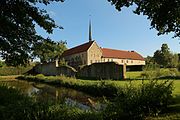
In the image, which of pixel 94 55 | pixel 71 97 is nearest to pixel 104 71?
pixel 71 97

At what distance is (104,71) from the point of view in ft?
121

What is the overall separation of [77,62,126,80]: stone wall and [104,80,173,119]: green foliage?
2116cm

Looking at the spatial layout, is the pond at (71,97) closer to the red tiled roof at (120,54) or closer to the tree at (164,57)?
the red tiled roof at (120,54)

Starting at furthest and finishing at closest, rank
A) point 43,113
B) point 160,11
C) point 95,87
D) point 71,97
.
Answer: point 95,87
point 71,97
point 160,11
point 43,113

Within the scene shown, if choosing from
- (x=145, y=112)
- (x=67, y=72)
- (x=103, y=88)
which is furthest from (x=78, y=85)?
(x=67, y=72)

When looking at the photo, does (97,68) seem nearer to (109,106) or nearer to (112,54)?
(109,106)

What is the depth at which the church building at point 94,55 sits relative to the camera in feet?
228

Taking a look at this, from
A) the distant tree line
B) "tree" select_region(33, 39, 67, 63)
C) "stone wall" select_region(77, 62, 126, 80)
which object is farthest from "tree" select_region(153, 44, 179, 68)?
"tree" select_region(33, 39, 67, 63)

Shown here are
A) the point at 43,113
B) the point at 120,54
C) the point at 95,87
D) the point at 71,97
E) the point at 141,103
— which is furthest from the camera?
the point at 120,54

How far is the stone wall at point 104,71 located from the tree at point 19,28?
23.2 meters

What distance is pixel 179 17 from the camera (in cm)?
1193

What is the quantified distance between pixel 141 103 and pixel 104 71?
2638 centimetres

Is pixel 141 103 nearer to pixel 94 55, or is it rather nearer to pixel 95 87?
pixel 95 87

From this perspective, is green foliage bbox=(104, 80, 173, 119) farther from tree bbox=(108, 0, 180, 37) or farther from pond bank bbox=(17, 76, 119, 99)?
pond bank bbox=(17, 76, 119, 99)
